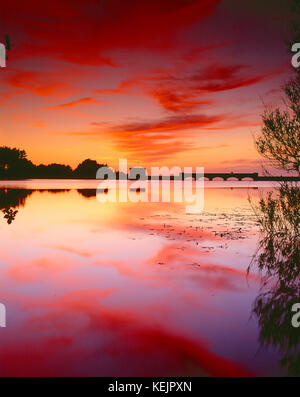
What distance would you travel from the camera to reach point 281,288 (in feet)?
49.4

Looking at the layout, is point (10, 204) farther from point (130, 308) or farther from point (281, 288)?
point (281, 288)

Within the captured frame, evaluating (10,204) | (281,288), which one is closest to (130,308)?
(281,288)

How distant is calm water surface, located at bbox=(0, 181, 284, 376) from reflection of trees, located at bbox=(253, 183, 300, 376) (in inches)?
12.9

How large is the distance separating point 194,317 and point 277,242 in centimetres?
1495

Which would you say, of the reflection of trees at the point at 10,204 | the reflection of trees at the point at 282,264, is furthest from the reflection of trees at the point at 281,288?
the reflection of trees at the point at 10,204

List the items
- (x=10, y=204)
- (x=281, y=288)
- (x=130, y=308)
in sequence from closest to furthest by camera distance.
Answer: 1. (x=130, y=308)
2. (x=281, y=288)
3. (x=10, y=204)

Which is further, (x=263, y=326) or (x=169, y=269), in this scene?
(x=169, y=269)

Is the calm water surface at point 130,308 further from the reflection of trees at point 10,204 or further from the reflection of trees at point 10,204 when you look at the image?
the reflection of trees at point 10,204

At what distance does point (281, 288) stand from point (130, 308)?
6412 mm

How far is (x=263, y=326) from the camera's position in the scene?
11164 mm

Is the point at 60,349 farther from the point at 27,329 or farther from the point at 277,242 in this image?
the point at 277,242

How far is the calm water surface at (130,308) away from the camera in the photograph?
8969mm
